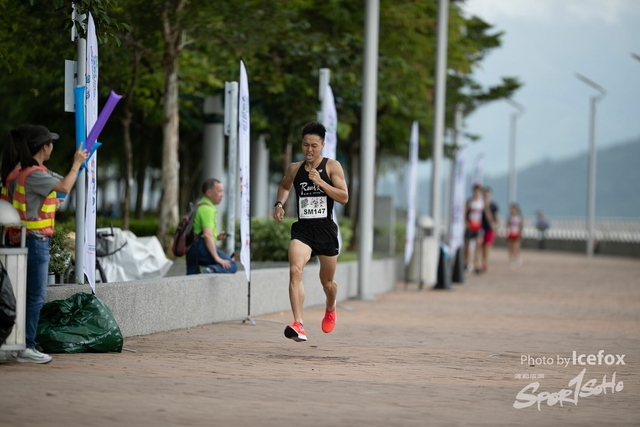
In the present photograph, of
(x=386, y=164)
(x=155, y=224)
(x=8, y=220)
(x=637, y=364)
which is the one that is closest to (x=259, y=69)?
(x=155, y=224)

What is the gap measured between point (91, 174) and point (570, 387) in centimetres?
445

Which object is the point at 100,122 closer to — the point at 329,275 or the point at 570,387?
the point at 329,275

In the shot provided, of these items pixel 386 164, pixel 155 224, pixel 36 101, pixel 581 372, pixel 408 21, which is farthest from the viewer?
pixel 386 164

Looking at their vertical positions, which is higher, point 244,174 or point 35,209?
point 244,174

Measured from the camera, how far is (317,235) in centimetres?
1105

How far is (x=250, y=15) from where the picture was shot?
62.0 feet

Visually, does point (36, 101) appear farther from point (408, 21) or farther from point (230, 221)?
point (230, 221)

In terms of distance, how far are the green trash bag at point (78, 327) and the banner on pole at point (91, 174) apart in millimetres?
282

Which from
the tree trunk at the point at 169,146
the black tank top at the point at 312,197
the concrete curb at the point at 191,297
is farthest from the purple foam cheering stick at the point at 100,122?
the tree trunk at the point at 169,146

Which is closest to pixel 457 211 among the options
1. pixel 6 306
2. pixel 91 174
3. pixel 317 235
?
pixel 317 235

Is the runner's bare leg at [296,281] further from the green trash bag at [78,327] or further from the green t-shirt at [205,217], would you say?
the green t-shirt at [205,217]

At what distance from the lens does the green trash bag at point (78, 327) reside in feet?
32.0

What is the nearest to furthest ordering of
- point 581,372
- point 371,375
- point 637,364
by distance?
point 371,375 < point 581,372 < point 637,364

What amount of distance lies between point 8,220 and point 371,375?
289cm
